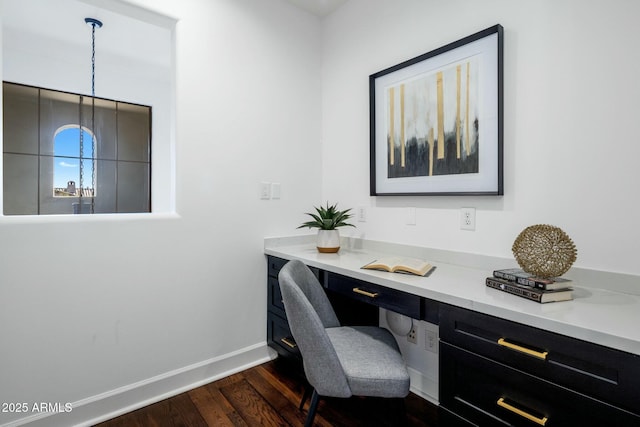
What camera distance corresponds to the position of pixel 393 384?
4.19ft

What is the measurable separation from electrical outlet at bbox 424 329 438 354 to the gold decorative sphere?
2.52ft

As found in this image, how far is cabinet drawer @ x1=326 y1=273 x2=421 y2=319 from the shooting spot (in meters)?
1.36

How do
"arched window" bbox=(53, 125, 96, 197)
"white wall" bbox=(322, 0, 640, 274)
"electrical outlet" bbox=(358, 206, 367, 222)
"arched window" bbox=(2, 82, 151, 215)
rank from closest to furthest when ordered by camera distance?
1. "white wall" bbox=(322, 0, 640, 274)
2. "electrical outlet" bbox=(358, 206, 367, 222)
3. "arched window" bbox=(2, 82, 151, 215)
4. "arched window" bbox=(53, 125, 96, 197)

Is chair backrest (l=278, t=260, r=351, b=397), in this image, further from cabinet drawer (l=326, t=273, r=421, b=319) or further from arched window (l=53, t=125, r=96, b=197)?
arched window (l=53, t=125, r=96, b=197)

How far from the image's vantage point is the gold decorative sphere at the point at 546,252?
1160 millimetres

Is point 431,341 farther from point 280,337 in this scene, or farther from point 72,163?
point 72,163

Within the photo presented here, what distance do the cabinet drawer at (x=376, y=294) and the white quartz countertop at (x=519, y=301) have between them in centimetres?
3

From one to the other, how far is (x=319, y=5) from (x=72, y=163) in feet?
9.19

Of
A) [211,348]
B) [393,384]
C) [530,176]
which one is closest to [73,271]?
[211,348]

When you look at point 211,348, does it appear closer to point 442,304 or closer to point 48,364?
point 48,364

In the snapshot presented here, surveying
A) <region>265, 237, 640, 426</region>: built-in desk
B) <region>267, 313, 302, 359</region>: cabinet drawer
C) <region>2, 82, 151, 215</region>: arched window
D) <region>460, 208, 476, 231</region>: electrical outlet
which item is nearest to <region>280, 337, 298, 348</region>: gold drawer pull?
<region>267, 313, 302, 359</region>: cabinet drawer

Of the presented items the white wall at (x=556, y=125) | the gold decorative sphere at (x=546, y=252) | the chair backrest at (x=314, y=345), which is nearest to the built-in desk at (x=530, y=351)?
the gold decorative sphere at (x=546, y=252)

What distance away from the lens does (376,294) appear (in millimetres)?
1512

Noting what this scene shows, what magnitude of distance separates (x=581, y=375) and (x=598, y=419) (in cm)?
11
